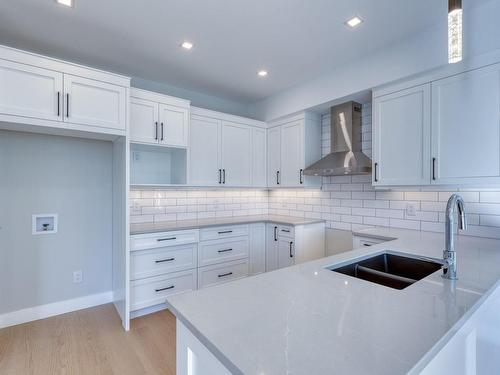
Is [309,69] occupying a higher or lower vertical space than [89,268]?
higher

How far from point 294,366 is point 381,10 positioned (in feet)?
8.04

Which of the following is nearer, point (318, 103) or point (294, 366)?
point (294, 366)

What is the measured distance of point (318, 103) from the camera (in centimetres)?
318

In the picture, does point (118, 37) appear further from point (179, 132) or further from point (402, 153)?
point (402, 153)

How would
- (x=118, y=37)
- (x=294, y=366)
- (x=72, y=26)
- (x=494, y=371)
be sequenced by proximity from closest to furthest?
1. (x=294, y=366)
2. (x=494, y=371)
3. (x=72, y=26)
4. (x=118, y=37)

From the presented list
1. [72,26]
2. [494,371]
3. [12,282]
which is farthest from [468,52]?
[12,282]

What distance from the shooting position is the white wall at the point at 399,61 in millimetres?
1963

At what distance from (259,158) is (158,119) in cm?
159

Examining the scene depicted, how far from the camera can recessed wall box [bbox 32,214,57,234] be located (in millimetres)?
2656

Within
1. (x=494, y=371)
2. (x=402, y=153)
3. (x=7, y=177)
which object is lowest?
(x=494, y=371)

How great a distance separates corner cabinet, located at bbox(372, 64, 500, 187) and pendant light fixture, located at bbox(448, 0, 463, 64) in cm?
114

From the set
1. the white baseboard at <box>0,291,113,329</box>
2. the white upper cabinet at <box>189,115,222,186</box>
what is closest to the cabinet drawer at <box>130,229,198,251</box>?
the white upper cabinet at <box>189,115,222,186</box>

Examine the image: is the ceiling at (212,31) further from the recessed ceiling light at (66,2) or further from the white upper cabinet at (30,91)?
the white upper cabinet at (30,91)

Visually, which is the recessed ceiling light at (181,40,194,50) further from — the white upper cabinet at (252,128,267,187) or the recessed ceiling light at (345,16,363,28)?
the white upper cabinet at (252,128,267,187)
